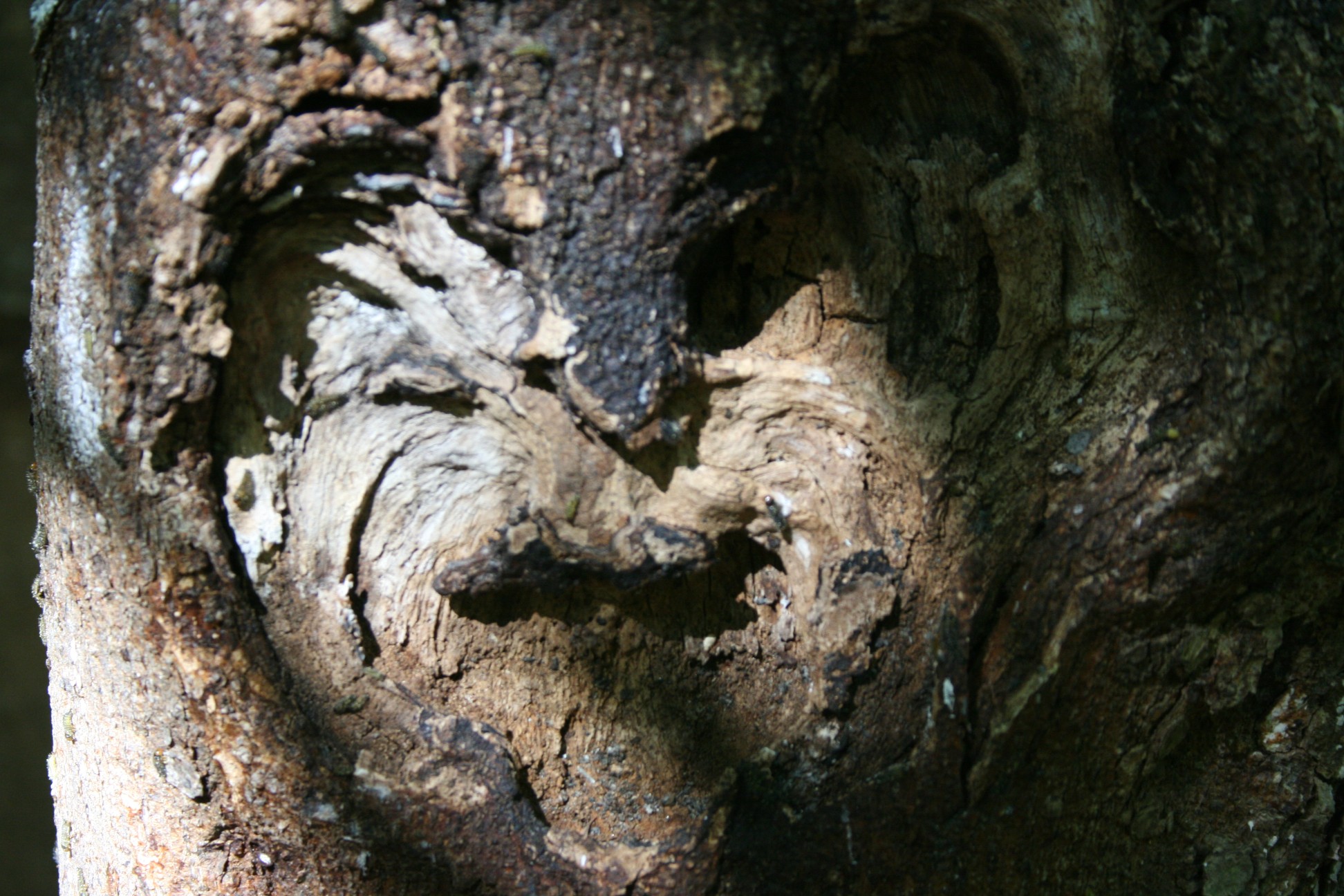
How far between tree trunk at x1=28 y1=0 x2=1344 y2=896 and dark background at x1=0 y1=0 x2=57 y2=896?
1075 millimetres

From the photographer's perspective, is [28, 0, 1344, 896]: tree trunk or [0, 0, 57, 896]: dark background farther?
[0, 0, 57, 896]: dark background

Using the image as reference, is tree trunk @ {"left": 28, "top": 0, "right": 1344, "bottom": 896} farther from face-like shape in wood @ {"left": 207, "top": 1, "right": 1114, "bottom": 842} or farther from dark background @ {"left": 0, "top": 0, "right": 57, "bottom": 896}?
dark background @ {"left": 0, "top": 0, "right": 57, "bottom": 896}

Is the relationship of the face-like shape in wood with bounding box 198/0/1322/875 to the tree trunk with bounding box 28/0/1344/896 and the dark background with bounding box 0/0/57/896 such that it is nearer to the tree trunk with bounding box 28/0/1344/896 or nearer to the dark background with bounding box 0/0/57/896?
the tree trunk with bounding box 28/0/1344/896

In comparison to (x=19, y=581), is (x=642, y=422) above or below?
above

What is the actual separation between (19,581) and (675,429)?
5.59 feet

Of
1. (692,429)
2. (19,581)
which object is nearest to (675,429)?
(692,429)

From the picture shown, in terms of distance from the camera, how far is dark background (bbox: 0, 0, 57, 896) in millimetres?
1617

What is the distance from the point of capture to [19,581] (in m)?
1.84

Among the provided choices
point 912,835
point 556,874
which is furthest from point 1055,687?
point 556,874

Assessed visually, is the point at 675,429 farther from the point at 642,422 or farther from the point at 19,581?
the point at 19,581

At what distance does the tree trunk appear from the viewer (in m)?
0.68

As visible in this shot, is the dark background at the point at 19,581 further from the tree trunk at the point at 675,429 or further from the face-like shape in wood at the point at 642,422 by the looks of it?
the face-like shape in wood at the point at 642,422

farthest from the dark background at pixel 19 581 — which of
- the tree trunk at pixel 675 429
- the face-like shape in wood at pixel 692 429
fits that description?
the face-like shape in wood at pixel 692 429

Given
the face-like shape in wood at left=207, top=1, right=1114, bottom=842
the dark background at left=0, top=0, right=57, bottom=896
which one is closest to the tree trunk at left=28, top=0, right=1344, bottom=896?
the face-like shape in wood at left=207, top=1, right=1114, bottom=842
